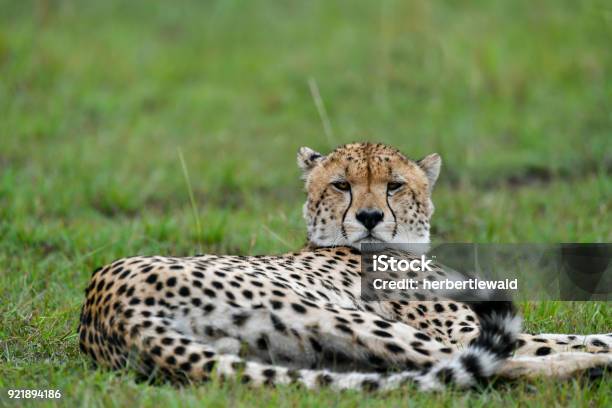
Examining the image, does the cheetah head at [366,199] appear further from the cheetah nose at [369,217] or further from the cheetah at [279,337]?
the cheetah at [279,337]

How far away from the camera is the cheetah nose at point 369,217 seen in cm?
440

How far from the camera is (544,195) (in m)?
7.22

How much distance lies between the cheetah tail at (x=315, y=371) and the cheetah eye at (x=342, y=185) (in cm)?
123

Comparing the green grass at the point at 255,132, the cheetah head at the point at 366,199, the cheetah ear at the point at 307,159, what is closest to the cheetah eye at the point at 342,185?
the cheetah head at the point at 366,199

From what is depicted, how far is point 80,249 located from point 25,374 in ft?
6.40

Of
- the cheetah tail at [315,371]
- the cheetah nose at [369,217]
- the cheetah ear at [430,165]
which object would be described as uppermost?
the cheetah ear at [430,165]

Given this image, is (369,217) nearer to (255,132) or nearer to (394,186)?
(394,186)

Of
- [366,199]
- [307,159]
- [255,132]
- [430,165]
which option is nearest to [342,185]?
[366,199]

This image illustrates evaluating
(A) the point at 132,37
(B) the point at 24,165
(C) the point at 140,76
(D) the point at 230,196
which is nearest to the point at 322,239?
(D) the point at 230,196

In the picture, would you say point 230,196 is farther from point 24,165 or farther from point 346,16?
point 346,16

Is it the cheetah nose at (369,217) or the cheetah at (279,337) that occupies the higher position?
the cheetah nose at (369,217)

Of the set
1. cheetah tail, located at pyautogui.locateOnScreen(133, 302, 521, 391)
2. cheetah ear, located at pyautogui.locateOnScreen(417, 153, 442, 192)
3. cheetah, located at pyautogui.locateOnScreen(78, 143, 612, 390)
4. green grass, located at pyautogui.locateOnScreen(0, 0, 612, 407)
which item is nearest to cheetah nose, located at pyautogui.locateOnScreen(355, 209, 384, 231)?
cheetah, located at pyautogui.locateOnScreen(78, 143, 612, 390)

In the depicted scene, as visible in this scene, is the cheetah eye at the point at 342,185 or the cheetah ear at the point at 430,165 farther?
the cheetah ear at the point at 430,165

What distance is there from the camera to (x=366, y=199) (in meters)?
4.47
